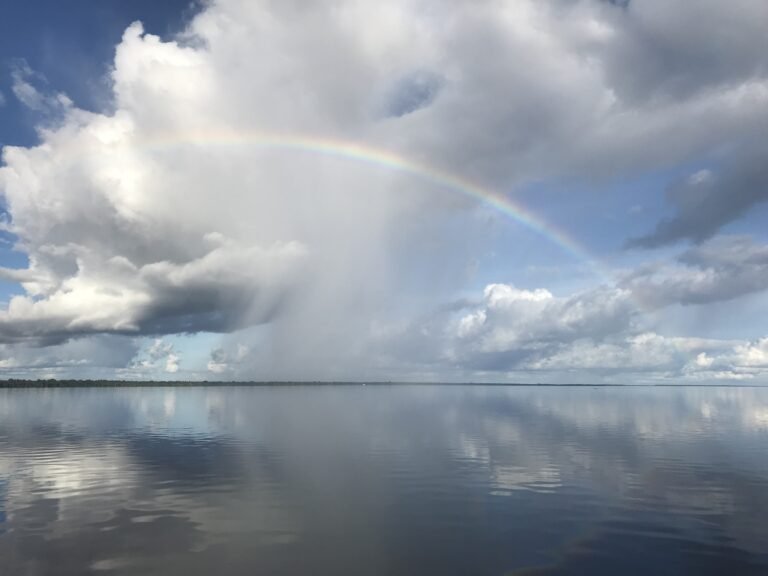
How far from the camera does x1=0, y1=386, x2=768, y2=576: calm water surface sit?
25.9 metres

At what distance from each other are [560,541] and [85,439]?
220ft

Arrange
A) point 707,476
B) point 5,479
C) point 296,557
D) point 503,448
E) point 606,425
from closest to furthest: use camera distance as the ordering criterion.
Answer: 1. point 296,557
2. point 5,479
3. point 707,476
4. point 503,448
5. point 606,425

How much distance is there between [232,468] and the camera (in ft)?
165

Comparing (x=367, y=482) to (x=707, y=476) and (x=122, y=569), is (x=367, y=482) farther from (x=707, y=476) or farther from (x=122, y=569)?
(x=707, y=476)

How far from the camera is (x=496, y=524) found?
32031 mm

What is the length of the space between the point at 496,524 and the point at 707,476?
27712 millimetres

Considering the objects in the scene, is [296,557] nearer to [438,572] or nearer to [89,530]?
[438,572]

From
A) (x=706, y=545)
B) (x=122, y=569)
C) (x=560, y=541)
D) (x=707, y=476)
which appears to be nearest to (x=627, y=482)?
(x=707, y=476)

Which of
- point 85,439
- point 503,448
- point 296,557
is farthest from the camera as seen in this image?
point 85,439

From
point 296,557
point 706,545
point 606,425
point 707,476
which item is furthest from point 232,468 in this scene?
point 606,425

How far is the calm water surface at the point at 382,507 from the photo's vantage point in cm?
2591

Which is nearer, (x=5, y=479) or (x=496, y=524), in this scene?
(x=496, y=524)

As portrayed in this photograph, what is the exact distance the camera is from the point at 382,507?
36250mm

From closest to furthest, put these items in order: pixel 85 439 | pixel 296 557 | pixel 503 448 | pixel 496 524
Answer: pixel 296 557
pixel 496 524
pixel 503 448
pixel 85 439
